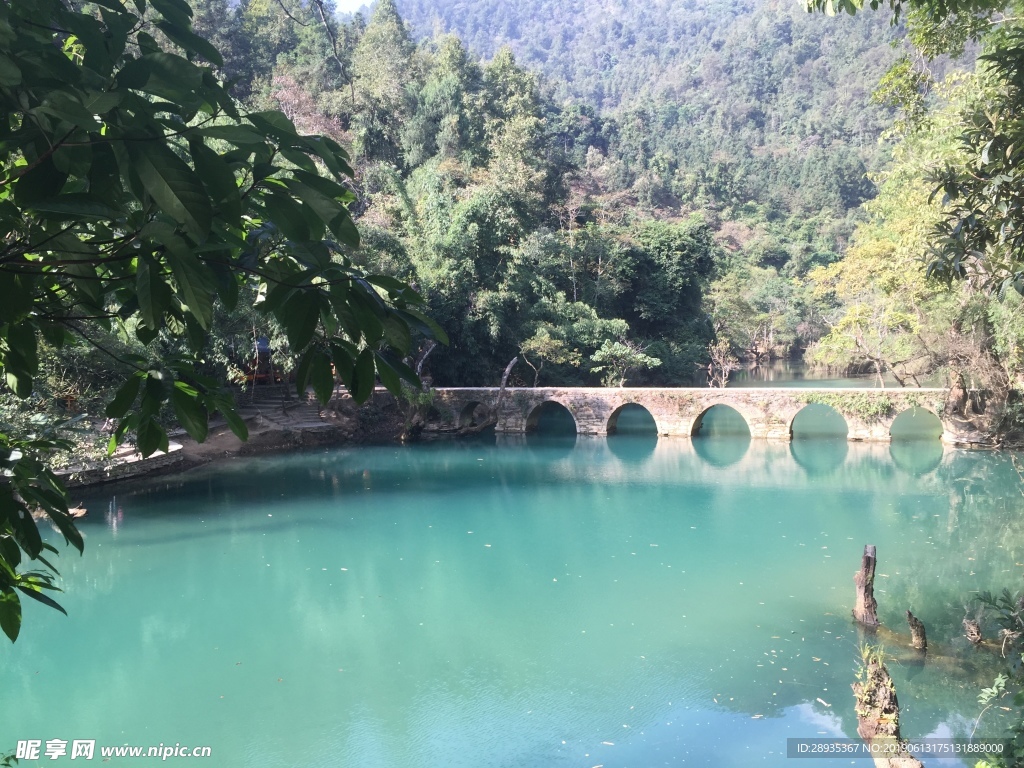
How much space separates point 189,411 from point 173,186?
1.28 feet

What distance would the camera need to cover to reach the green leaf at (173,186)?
82 cm

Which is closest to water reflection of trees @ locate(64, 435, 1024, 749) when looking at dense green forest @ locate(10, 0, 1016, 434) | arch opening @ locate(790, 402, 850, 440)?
arch opening @ locate(790, 402, 850, 440)

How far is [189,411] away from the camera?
1.13 m

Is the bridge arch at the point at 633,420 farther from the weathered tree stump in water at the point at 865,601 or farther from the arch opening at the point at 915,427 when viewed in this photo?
the weathered tree stump in water at the point at 865,601

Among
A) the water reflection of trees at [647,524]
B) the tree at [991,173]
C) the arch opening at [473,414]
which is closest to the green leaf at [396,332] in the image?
the tree at [991,173]

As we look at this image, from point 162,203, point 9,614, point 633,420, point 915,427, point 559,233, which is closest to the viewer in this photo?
point 162,203

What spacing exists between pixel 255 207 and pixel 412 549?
9408mm

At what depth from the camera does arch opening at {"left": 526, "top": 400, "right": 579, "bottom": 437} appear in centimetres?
1954

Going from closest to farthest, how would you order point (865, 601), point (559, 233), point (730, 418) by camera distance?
point (865, 601) < point (559, 233) < point (730, 418)

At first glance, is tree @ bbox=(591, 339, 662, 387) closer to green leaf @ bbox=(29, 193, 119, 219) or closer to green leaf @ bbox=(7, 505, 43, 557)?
green leaf @ bbox=(7, 505, 43, 557)

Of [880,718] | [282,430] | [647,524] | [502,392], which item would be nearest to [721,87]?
[502,392]

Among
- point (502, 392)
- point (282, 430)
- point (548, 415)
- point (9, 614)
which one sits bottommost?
point (548, 415)

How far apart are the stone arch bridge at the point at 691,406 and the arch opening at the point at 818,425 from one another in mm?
540

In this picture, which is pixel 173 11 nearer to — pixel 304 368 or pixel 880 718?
pixel 304 368
